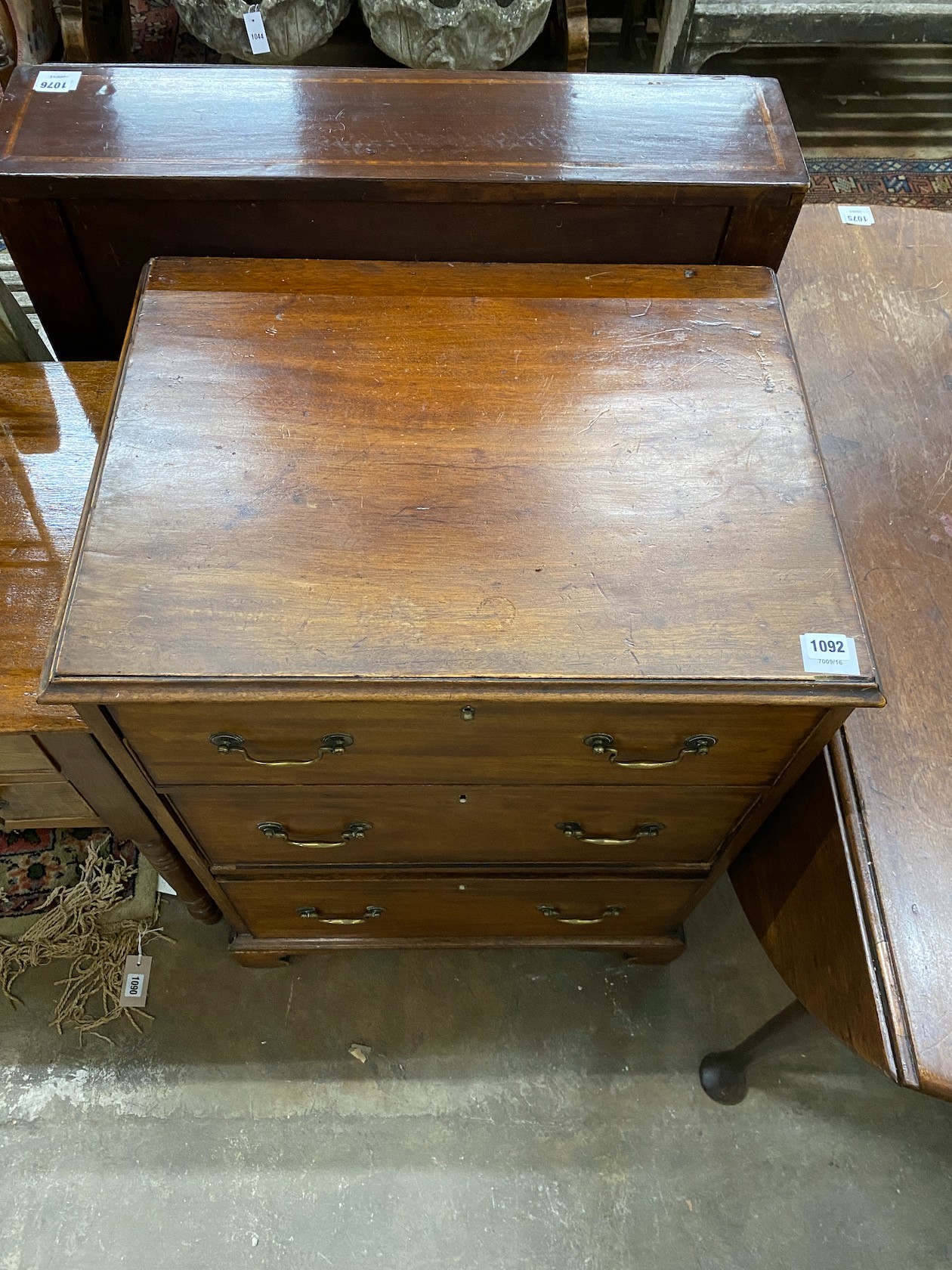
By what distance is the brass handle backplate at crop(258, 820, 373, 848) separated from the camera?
1.08 m

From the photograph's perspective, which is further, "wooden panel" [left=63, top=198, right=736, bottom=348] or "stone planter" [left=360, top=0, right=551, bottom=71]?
"stone planter" [left=360, top=0, right=551, bottom=71]

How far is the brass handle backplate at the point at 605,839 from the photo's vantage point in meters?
1.10

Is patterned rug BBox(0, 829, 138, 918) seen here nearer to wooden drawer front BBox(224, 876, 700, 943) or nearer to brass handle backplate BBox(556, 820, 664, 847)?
wooden drawer front BBox(224, 876, 700, 943)

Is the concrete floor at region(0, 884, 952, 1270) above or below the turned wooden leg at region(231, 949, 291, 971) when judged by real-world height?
below

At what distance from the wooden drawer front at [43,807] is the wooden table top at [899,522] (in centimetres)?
107

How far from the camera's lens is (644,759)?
3.11 feet

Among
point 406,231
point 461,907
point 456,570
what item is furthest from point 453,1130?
point 406,231

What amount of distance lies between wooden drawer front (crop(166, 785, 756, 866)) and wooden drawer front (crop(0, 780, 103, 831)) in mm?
330

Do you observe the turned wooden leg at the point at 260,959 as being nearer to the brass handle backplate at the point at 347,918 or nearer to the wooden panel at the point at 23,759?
the brass handle backplate at the point at 347,918

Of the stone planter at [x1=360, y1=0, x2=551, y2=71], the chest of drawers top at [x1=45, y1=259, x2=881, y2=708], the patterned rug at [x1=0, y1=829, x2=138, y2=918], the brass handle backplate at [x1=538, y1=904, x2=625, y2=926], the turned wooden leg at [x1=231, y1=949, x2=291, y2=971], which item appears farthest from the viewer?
the stone planter at [x1=360, y1=0, x2=551, y2=71]

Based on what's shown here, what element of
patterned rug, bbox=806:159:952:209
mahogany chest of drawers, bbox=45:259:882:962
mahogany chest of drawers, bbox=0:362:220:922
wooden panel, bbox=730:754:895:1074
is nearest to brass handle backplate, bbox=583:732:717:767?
mahogany chest of drawers, bbox=45:259:882:962

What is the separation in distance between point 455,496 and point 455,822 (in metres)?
0.41

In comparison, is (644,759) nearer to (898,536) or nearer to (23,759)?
(898,536)

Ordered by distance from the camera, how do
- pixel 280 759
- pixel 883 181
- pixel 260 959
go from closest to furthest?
pixel 280 759, pixel 260 959, pixel 883 181
